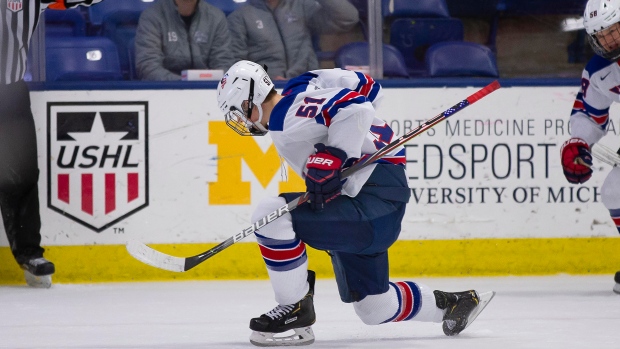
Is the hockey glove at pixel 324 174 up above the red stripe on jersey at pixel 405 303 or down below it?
above

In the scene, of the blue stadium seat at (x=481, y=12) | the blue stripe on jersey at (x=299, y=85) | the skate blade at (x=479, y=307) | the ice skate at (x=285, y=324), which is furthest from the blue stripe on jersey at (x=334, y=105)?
the blue stadium seat at (x=481, y=12)

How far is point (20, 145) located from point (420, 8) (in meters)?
1.98

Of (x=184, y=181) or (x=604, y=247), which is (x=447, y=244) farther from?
(x=184, y=181)

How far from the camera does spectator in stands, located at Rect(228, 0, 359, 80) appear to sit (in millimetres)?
4547

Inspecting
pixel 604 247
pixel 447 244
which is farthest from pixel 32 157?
pixel 604 247

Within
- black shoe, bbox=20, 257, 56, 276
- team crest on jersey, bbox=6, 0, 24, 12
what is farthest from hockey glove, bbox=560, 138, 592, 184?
team crest on jersey, bbox=6, 0, 24, 12

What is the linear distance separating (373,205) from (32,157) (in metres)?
2.07

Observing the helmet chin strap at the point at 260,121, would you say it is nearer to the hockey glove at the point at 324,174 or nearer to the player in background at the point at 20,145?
the hockey glove at the point at 324,174

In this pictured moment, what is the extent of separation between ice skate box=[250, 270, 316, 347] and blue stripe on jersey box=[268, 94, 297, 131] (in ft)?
1.60

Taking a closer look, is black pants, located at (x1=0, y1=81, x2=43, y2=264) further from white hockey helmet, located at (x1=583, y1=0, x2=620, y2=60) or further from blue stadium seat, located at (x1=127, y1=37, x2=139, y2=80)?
white hockey helmet, located at (x1=583, y1=0, x2=620, y2=60)

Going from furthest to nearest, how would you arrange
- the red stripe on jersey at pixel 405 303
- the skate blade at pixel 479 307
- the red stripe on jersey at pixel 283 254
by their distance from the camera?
the skate blade at pixel 479 307, the red stripe on jersey at pixel 405 303, the red stripe on jersey at pixel 283 254

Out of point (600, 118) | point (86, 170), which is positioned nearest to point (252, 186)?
point (86, 170)

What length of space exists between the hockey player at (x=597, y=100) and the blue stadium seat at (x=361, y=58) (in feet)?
2.99

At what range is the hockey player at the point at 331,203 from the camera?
262cm
